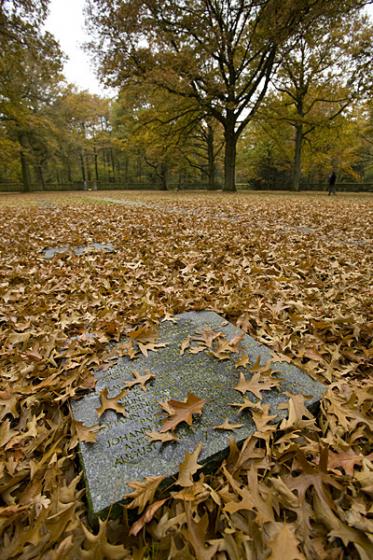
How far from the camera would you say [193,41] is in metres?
15.3

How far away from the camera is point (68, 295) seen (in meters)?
2.79

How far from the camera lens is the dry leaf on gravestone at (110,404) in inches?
55.2

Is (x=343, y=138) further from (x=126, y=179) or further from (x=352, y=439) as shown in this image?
(x=126, y=179)

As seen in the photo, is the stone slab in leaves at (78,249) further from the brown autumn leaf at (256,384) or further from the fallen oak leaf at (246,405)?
the fallen oak leaf at (246,405)

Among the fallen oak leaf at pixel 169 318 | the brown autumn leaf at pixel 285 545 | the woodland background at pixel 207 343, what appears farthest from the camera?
the fallen oak leaf at pixel 169 318

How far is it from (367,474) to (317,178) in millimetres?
40838

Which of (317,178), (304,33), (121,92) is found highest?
(304,33)

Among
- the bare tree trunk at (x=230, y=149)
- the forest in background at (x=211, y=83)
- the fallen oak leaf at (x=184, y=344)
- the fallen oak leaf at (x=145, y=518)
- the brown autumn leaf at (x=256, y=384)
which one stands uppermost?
the forest in background at (x=211, y=83)

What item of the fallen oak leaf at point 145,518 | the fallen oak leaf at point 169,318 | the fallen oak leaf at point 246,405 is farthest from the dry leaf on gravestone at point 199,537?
the fallen oak leaf at point 169,318

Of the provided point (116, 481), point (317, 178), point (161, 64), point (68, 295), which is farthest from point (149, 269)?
point (317, 178)

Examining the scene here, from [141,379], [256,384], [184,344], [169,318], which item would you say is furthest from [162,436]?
[169,318]

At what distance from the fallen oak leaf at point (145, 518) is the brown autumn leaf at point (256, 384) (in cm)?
67

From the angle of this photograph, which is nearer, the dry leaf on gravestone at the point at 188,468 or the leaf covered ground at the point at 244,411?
the leaf covered ground at the point at 244,411

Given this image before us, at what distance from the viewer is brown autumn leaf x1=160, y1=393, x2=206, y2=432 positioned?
4.25 ft
